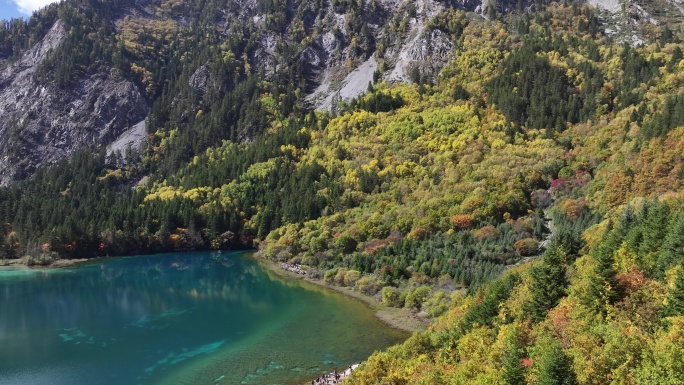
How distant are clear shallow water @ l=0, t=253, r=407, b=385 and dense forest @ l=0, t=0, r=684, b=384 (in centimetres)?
1208

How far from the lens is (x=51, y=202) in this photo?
160000mm

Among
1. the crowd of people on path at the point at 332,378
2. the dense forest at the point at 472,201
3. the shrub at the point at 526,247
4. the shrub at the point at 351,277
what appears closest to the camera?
the dense forest at the point at 472,201

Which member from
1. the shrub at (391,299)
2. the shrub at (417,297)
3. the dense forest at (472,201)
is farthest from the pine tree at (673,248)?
the shrub at (391,299)

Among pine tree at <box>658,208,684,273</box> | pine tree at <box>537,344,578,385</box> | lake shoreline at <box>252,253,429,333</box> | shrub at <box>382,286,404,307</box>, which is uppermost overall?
pine tree at <box>658,208,684,273</box>

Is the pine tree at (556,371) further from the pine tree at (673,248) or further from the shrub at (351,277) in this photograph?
the shrub at (351,277)

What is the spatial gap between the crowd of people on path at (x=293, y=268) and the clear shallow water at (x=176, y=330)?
508 centimetres

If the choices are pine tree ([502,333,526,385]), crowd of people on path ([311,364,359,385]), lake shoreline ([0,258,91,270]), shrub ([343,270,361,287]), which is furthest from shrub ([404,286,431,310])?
lake shoreline ([0,258,91,270])

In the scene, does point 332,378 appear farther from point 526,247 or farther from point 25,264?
point 25,264

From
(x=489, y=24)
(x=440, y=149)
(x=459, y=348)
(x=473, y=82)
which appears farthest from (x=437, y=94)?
(x=459, y=348)

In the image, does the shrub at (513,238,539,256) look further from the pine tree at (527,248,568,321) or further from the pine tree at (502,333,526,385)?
the pine tree at (502,333,526,385)

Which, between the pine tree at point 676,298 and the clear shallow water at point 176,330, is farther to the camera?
the clear shallow water at point 176,330

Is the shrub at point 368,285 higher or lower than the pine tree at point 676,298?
lower

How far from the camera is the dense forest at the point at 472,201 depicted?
3762 cm

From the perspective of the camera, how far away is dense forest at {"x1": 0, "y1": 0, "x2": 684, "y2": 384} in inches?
1481
